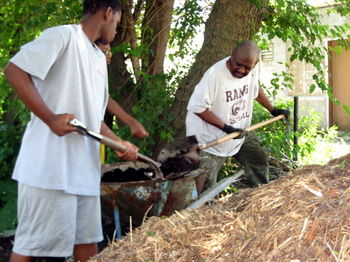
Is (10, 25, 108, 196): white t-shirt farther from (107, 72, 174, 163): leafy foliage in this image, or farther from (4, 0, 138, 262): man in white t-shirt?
(107, 72, 174, 163): leafy foliage

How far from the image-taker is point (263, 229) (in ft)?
7.39

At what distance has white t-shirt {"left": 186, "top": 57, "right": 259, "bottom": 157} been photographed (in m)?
4.61

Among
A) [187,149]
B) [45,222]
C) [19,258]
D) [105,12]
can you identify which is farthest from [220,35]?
[19,258]

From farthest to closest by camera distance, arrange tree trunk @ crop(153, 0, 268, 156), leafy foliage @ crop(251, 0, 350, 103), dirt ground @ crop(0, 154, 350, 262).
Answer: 1. leafy foliage @ crop(251, 0, 350, 103)
2. tree trunk @ crop(153, 0, 268, 156)
3. dirt ground @ crop(0, 154, 350, 262)

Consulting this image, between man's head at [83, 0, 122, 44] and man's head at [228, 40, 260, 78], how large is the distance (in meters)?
1.77

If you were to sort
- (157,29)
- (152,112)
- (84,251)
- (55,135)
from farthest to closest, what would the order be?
(157,29), (152,112), (84,251), (55,135)

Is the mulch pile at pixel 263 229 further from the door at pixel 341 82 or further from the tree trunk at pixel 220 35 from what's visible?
the door at pixel 341 82

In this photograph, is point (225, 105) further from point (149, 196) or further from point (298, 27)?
point (298, 27)

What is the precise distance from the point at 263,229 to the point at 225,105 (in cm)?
261

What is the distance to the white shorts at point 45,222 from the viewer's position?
2.78 m

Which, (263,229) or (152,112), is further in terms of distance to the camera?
(152,112)

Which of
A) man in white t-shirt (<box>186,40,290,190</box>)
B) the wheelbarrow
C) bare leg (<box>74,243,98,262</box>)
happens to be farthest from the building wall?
bare leg (<box>74,243,98,262</box>)

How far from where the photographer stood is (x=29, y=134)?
284cm

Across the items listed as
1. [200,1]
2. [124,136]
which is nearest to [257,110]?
[200,1]
